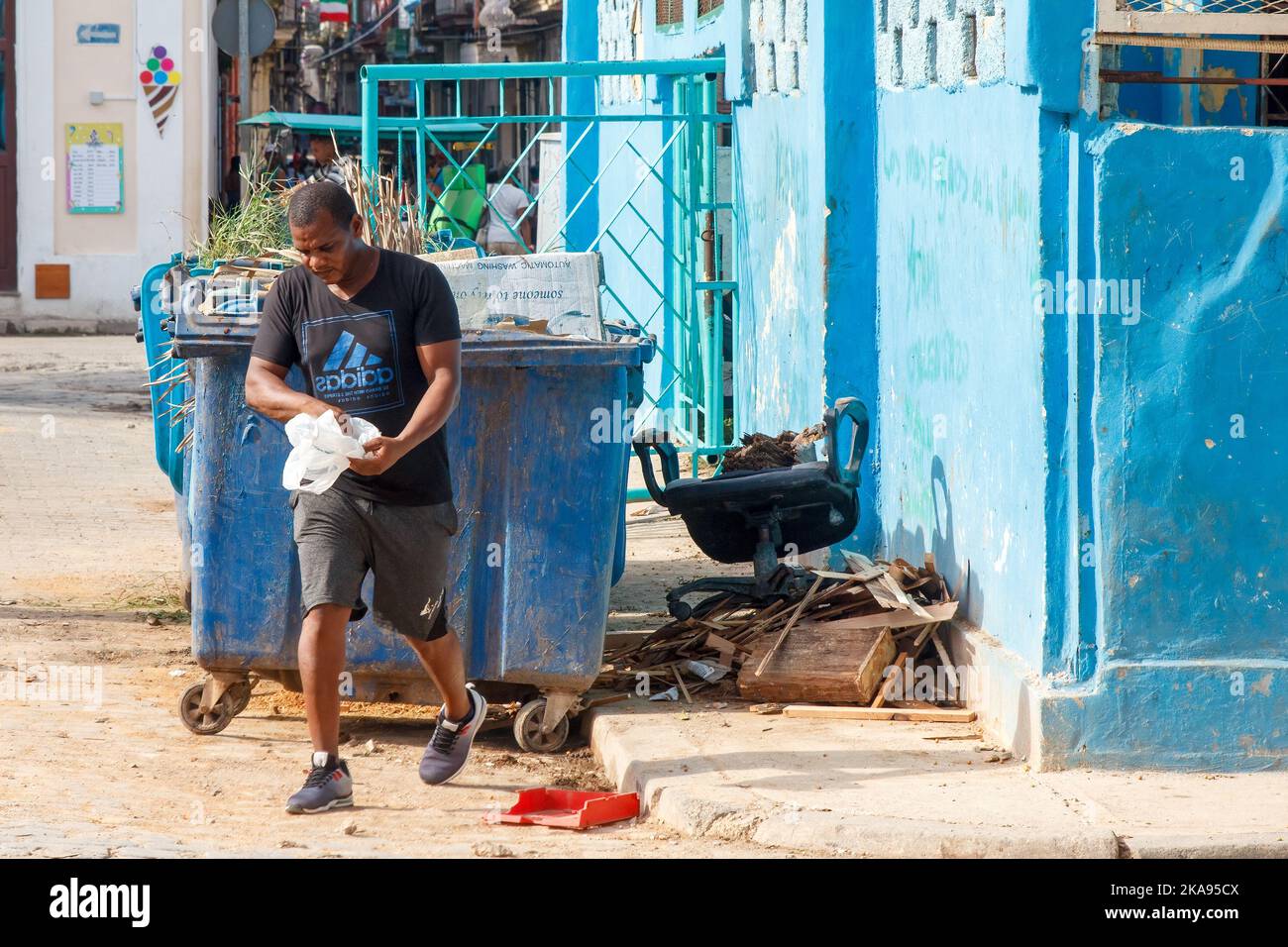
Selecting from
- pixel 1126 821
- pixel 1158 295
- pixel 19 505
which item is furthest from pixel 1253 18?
pixel 19 505

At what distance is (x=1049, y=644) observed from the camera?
516cm

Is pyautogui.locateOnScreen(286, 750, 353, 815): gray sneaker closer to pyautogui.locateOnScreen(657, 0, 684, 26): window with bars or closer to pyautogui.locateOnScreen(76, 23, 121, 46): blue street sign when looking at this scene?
pyautogui.locateOnScreen(657, 0, 684, 26): window with bars

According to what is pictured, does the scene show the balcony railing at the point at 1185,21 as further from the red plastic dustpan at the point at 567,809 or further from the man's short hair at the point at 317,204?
the red plastic dustpan at the point at 567,809

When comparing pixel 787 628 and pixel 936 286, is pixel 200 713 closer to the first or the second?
pixel 787 628

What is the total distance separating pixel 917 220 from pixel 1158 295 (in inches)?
62.8

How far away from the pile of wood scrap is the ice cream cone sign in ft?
46.4

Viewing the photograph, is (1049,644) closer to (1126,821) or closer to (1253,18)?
(1126,821)

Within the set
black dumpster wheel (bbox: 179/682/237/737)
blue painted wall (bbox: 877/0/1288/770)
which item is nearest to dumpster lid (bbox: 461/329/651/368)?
blue painted wall (bbox: 877/0/1288/770)

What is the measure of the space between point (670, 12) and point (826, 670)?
7.20 meters

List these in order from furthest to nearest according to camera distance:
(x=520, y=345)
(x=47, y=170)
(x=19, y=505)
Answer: (x=47, y=170) < (x=19, y=505) < (x=520, y=345)

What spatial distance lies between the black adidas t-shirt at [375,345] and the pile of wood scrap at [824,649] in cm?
156

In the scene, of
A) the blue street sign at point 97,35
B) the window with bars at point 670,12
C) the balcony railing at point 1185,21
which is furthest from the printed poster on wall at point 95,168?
the balcony railing at point 1185,21

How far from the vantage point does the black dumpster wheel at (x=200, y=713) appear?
18.7 ft
